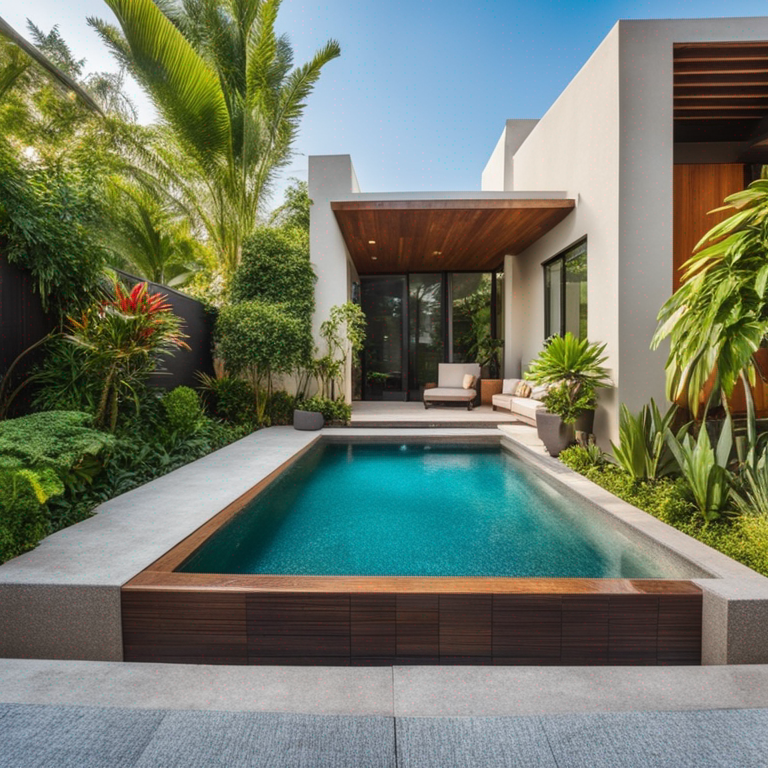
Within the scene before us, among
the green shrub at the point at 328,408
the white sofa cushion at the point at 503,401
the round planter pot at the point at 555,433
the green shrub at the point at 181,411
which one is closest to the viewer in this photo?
the green shrub at the point at 181,411

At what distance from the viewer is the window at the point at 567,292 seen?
21.5 feet

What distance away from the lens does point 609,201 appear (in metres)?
5.39

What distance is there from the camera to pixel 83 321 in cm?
407

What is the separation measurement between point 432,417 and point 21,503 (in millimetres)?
6374

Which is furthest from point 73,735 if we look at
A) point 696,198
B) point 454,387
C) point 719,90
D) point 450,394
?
point 454,387

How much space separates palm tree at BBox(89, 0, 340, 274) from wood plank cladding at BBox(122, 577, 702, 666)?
782 cm

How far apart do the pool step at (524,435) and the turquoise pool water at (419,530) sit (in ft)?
1.62

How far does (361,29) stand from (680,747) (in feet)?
38.1

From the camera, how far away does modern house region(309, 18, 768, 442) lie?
5.05 metres

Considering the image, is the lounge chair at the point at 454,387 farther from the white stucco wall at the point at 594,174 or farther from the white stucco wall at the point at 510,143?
the white stucco wall at the point at 510,143

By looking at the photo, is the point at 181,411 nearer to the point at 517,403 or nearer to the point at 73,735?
the point at 73,735

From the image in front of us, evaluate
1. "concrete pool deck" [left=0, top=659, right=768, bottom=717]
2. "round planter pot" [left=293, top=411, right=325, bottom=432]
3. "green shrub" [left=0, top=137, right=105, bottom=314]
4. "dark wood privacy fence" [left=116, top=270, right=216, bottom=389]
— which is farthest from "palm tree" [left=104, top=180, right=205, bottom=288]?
"concrete pool deck" [left=0, top=659, right=768, bottom=717]

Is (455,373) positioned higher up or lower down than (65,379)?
lower down

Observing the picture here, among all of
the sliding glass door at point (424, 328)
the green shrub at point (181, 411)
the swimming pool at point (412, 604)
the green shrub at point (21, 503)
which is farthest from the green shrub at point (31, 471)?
the sliding glass door at point (424, 328)
